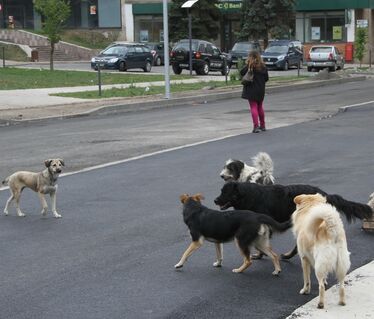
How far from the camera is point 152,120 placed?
1991 centimetres

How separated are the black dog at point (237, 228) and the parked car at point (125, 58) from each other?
37036 millimetres

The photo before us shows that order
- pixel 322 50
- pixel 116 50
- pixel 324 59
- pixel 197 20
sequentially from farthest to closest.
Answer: pixel 197 20 < pixel 322 50 < pixel 324 59 < pixel 116 50

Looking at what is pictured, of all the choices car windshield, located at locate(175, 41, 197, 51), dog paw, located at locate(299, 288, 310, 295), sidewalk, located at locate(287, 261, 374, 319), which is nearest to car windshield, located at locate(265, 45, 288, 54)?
car windshield, located at locate(175, 41, 197, 51)

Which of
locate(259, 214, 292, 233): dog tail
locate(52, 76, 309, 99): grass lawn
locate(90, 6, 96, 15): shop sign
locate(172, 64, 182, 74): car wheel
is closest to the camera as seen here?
locate(259, 214, 292, 233): dog tail

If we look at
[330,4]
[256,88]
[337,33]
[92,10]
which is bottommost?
[256,88]

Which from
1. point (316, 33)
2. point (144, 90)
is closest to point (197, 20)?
point (316, 33)

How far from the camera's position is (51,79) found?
112 ft

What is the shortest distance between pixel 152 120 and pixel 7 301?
1445cm

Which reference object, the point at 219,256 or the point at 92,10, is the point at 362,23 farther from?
the point at 219,256

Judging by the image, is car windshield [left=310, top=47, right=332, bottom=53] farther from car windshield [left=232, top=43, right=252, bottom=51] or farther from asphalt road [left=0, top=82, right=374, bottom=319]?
asphalt road [left=0, top=82, right=374, bottom=319]

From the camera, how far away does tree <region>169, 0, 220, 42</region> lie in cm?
5984

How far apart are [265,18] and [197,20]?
5.56 m

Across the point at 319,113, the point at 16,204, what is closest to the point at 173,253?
the point at 16,204

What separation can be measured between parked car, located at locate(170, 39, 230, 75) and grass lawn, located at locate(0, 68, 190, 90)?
4612 mm
